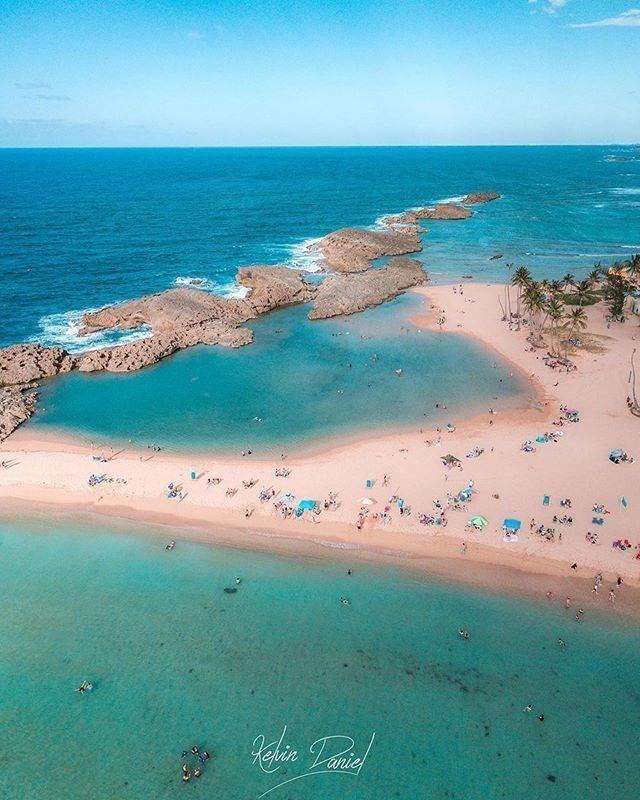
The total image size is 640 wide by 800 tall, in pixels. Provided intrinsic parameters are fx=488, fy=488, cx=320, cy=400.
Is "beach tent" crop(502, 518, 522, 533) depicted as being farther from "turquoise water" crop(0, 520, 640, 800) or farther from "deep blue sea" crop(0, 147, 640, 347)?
"deep blue sea" crop(0, 147, 640, 347)

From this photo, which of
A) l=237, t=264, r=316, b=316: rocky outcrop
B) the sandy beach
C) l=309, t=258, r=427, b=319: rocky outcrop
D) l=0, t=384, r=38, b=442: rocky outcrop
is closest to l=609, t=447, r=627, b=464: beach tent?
the sandy beach

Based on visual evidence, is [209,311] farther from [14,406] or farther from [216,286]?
[14,406]

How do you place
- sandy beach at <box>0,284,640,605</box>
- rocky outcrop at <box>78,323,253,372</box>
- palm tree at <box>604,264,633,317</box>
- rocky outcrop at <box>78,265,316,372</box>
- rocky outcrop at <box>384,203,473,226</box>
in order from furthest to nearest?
rocky outcrop at <box>384,203,473,226</box> → palm tree at <box>604,264,633,317</box> → rocky outcrop at <box>78,265,316,372</box> → rocky outcrop at <box>78,323,253,372</box> → sandy beach at <box>0,284,640,605</box>

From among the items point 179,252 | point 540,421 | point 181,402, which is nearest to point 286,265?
point 179,252

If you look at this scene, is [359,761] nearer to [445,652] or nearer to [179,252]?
[445,652]

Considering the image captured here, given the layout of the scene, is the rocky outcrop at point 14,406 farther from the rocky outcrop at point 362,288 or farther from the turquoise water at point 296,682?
the rocky outcrop at point 362,288

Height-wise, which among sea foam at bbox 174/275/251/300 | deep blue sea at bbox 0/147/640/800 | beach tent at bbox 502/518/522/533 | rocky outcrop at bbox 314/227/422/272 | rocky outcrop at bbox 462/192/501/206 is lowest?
deep blue sea at bbox 0/147/640/800

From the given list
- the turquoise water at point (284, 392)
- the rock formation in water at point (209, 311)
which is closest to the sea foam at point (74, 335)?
the rock formation in water at point (209, 311)
